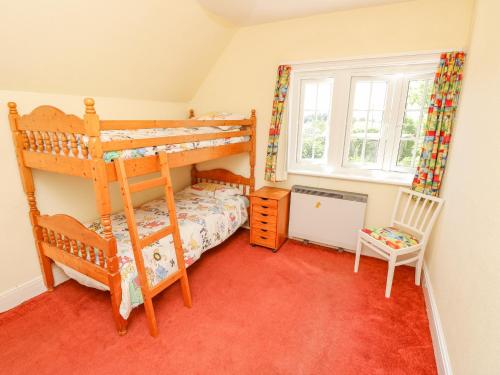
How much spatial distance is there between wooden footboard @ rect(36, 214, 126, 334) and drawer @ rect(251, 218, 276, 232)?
5.37ft

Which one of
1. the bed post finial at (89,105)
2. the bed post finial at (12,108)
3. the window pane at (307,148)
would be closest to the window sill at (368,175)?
the window pane at (307,148)

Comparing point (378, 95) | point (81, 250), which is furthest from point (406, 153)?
point (81, 250)

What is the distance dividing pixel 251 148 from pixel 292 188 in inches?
27.9

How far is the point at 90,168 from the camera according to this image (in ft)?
5.44

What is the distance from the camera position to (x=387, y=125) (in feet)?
9.23

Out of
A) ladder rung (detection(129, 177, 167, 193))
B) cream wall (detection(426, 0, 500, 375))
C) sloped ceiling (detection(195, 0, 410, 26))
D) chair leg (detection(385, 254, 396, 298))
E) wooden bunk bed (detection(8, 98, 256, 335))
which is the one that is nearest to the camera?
cream wall (detection(426, 0, 500, 375))

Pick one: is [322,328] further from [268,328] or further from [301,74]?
[301,74]

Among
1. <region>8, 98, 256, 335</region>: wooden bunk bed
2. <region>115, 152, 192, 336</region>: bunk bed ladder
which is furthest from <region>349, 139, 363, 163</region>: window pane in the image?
<region>115, 152, 192, 336</region>: bunk bed ladder

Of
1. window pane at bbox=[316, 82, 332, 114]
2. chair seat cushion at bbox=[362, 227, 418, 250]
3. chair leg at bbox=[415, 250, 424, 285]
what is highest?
window pane at bbox=[316, 82, 332, 114]

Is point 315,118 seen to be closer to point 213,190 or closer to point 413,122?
point 413,122

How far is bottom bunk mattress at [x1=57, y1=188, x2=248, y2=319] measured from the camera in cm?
193

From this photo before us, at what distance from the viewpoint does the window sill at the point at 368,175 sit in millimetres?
2789

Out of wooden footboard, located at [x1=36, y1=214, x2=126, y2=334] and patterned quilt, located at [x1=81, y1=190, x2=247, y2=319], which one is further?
patterned quilt, located at [x1=81, y1=190, x2=247, y2=319]

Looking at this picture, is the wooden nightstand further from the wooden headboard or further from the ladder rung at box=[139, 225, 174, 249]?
the ladder rung at box=[139, 225, 174, 249]
